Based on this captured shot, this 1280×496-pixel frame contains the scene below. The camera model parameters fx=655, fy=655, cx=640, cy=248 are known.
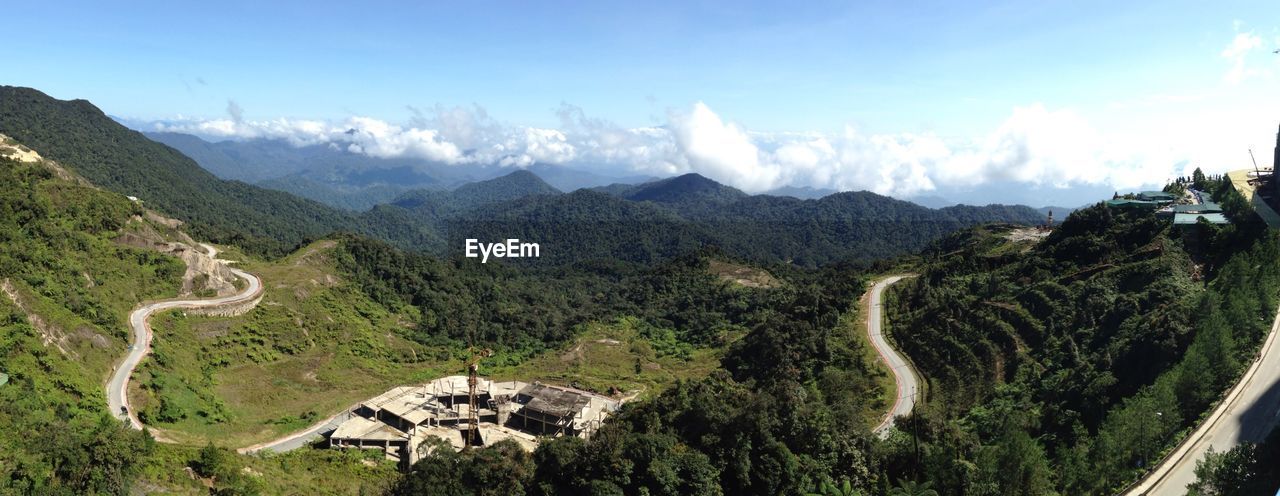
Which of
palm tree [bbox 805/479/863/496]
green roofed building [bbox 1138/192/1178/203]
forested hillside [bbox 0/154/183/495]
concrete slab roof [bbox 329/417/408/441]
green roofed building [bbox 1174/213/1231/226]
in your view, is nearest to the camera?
forested hillside [bbox 0/154/183/495]

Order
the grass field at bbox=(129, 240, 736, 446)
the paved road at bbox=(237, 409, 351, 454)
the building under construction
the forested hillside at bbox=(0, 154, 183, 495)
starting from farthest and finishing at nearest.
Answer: the grass field at bbox=(129, 240, 736, 446) < the building under construction < the paved road at bbox=(237, 409, 351, 454) < the forested hillside at bbox=(0, 154, 183, 495)

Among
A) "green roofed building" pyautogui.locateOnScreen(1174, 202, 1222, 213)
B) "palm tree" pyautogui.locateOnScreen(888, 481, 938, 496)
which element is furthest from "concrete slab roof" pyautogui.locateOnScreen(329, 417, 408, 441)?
"green roofed building" pyautogui.locateOnScreen(1174, 202, 1222, 213)

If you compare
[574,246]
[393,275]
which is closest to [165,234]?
[393,275]

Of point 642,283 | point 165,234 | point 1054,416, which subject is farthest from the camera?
point 642,283

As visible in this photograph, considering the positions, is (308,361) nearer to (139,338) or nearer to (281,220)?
(139,338)

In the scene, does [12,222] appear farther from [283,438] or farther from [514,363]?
[514,363]

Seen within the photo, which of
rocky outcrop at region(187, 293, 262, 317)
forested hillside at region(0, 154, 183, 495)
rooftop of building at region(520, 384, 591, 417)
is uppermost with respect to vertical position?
forested hillside at region(0, 154, 183, 495)

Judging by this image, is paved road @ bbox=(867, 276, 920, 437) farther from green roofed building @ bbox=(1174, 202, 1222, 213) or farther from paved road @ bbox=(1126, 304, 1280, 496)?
green roofed building @ bbox=(1174, 202, 1222, 213)
